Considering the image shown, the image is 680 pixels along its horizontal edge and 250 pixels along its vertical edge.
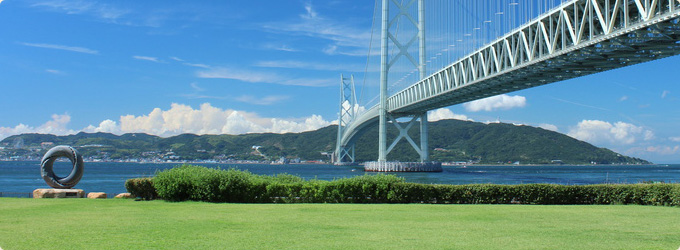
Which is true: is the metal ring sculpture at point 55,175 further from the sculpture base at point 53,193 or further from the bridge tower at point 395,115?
the bridge tower at point 395,115

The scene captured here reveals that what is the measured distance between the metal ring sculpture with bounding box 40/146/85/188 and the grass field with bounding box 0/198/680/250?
19.8 ft

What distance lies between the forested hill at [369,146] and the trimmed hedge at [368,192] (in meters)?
97.2

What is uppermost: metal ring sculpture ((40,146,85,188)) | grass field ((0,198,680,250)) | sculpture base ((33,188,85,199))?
metal ring sculpture ((40,146,85,188))

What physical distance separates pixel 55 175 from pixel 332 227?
1488 cm

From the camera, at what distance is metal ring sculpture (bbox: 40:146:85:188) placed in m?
22.0

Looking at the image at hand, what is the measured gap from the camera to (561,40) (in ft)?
92.4

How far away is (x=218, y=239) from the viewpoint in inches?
392

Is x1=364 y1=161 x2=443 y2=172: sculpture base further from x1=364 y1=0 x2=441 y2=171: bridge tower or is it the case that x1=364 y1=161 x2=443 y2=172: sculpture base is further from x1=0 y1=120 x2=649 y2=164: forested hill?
x1=0 y1=120 x2=649 y2=164: forested hill

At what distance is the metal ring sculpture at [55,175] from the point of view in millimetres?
22047

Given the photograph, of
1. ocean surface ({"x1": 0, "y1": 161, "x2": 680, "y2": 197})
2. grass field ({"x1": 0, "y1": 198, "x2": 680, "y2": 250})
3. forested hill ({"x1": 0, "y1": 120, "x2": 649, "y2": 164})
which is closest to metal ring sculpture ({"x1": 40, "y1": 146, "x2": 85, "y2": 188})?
ocean surface ({"x1": 0, "y1": 161, "x2": 680, "y2": 197})

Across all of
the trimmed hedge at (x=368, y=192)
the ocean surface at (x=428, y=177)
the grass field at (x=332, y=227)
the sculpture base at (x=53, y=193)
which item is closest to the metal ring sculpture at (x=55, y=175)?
the ocean surface at (x=428, y=177)

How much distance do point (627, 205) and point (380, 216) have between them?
8.20m

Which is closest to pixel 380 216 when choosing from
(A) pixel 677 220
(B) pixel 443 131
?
(A) pixel 677 220

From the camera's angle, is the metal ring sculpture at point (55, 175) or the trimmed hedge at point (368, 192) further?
the metal ring sculpture at point (55, 175)
